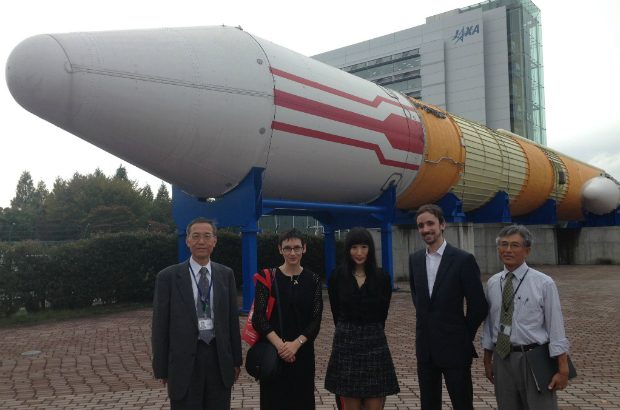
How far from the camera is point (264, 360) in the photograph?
317 centimetres

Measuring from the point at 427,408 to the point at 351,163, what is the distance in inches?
258

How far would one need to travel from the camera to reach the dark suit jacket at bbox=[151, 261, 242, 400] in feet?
10.1

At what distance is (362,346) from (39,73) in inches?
200

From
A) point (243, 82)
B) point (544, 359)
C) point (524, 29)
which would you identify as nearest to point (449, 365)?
point (544, 359)

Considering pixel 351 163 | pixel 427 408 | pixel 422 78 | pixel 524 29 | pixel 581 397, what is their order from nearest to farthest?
pixel 427 408 < pixel 581 397 < pixel 351 163 < pixel 524 29 < pixel 422 78

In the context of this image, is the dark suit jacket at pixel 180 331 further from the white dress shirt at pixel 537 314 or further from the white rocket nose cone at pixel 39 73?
the white rocket nose cone at pixel 39 73

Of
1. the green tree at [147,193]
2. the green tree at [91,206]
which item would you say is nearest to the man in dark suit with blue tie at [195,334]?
the green tree at [91,206]

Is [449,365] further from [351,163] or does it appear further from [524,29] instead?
[524,29]

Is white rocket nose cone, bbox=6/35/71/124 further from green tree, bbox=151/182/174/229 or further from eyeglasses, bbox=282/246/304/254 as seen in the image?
green tree, bbox=151/182/174/229

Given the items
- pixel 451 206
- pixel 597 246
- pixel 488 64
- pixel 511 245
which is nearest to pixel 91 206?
pixel 488 64

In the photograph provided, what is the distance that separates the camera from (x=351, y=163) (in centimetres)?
960

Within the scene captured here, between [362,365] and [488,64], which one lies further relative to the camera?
[488,64]

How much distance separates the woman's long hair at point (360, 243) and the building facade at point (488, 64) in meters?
52.6

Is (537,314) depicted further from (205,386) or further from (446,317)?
(205,386)
